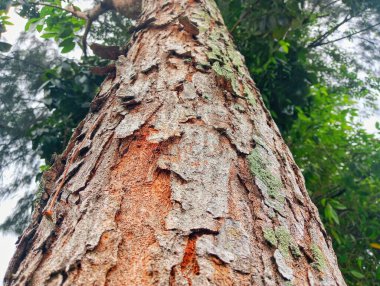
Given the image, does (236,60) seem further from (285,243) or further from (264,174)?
(285,243)

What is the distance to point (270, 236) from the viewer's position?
0.65 meters

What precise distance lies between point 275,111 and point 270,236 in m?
2.19

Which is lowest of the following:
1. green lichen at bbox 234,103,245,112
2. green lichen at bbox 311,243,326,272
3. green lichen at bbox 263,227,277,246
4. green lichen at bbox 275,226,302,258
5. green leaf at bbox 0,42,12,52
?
green leaf at bbox 0,42,12,52

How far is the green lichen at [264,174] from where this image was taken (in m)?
0.77

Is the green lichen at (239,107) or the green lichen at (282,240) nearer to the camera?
the green lichen at (282,240)

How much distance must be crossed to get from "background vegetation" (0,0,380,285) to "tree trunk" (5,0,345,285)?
4.23ft

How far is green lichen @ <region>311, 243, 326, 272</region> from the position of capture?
66 cm

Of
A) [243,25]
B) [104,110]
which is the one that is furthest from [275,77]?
[104,110]

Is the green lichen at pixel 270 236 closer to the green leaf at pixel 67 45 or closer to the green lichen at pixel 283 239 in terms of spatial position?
the green lichen at pixel 283 239

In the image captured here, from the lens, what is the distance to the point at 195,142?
32.0 inches

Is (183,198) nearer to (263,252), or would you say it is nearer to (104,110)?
(263,252)

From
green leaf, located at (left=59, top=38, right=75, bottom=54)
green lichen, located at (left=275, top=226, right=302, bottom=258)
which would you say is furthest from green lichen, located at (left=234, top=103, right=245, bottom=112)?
green leaf, located at (left=59, top=38, right=75, bottom=54)

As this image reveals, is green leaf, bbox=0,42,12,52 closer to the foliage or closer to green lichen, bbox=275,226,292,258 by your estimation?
the foliage

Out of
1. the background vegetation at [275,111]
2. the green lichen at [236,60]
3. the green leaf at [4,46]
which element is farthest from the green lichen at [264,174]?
the green leaf at [4,46]
